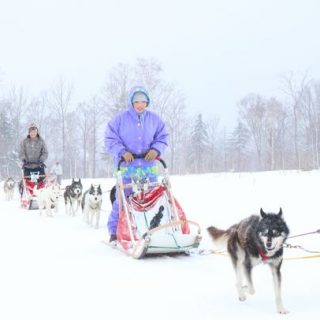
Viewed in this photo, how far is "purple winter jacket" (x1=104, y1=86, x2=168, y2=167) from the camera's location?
5539 millimetres

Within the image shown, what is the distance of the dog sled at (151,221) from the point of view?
475cm

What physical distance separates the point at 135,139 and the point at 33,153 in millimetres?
5728

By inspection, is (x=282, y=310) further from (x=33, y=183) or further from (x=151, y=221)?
(x=33, y=183)

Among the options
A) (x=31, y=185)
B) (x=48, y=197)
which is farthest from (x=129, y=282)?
(x=31, y=185)

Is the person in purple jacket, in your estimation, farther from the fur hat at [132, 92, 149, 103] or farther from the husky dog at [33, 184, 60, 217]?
the husky dog at [33, 184, 60, 217]

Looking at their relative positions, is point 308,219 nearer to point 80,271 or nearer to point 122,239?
point 122,239

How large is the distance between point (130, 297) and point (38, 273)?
1168 millimetres

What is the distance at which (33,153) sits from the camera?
1071 cm

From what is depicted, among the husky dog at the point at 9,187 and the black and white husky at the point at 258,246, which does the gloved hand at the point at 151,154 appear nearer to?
the black and white husky at the point at 258,246

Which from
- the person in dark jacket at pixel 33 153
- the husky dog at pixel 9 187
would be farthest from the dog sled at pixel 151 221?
the husky dog at pixel 9 187

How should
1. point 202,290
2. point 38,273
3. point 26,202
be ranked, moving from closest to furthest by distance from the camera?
point 202,290 → point 38,273 → point 26,202

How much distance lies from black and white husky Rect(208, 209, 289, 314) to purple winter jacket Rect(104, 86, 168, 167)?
2209mm

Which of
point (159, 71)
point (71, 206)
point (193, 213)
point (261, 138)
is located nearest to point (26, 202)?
point (71, 206)

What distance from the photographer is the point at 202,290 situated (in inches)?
142
